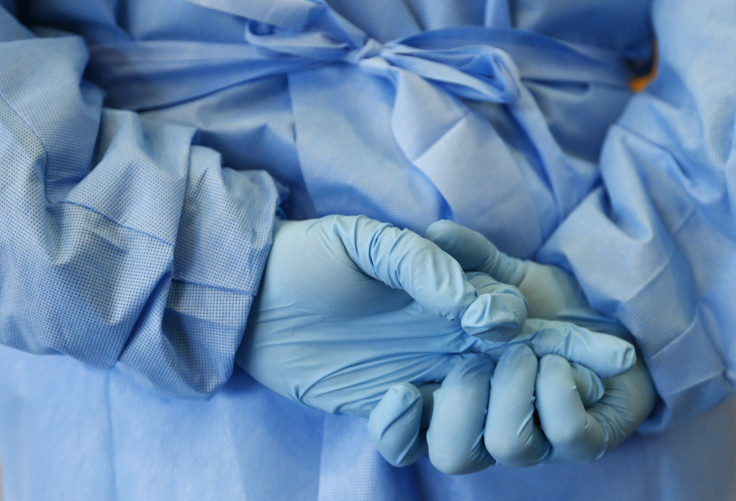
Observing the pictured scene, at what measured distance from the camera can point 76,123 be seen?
60cm

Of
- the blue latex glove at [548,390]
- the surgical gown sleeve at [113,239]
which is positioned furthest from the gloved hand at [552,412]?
the surgical gown sleeve at [113,239]

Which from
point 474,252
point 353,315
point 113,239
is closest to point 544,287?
point 474,252

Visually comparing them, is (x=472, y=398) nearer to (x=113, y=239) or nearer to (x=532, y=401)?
(x=532, y=401)

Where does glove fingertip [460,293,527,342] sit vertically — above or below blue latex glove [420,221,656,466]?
above

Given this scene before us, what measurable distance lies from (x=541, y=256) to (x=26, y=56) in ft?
1.95

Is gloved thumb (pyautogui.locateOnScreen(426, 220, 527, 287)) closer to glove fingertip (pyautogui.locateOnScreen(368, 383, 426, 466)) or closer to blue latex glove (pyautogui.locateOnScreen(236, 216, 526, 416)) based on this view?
blue latex glove (pyautogui.locateOnScreen(236, 216, 526, 416))

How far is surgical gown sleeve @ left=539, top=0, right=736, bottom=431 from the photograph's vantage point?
0.65 metres

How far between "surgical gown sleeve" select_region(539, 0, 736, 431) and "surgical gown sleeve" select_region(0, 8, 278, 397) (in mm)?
367

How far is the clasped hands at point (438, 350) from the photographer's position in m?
0.57

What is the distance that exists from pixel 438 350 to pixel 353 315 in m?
0.10

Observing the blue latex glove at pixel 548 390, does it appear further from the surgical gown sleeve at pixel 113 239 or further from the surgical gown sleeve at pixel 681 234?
the surgical gown sleeve at pixel 113 239

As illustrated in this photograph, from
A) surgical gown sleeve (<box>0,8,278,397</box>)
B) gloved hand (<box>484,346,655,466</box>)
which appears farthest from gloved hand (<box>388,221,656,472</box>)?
surgical gown sleeve (<box>0,8,278,397</box>)

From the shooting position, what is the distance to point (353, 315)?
2.05 feet

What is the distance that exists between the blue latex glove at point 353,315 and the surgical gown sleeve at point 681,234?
137 mm
